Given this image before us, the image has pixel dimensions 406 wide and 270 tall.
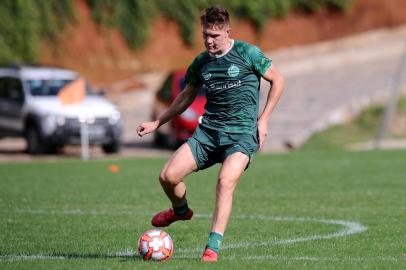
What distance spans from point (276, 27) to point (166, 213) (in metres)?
41.3

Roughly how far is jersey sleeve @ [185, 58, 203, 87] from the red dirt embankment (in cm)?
3038

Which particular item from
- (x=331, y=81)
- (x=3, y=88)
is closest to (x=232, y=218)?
(x=3, y=88)

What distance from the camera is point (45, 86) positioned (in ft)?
94.0

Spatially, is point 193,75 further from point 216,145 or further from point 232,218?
point 232,218

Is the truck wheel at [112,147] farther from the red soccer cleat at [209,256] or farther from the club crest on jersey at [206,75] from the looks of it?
the red soccer cleat at [209,256]

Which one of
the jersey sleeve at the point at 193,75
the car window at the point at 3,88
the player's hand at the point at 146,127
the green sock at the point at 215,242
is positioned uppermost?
the jersey sleeve at the point at 193,75

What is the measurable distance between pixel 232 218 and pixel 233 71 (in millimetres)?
3761

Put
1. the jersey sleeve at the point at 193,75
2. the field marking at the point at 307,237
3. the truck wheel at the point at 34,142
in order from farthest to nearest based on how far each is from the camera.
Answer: the truck wheel at the point at 34,142, the field marking at the point at 307,237, the jersey sleeve at the point at 193,75

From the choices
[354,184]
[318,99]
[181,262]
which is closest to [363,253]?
[181,262]

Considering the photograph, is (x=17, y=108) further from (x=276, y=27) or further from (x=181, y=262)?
(x=276, y=27)

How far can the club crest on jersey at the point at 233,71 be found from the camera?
967 cm

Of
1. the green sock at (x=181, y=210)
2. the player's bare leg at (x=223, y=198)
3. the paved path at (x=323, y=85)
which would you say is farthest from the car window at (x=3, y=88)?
the player's bare leg at (x=223, y=198)

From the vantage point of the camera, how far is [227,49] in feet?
31.9

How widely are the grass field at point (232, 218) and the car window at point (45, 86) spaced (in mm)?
5820
